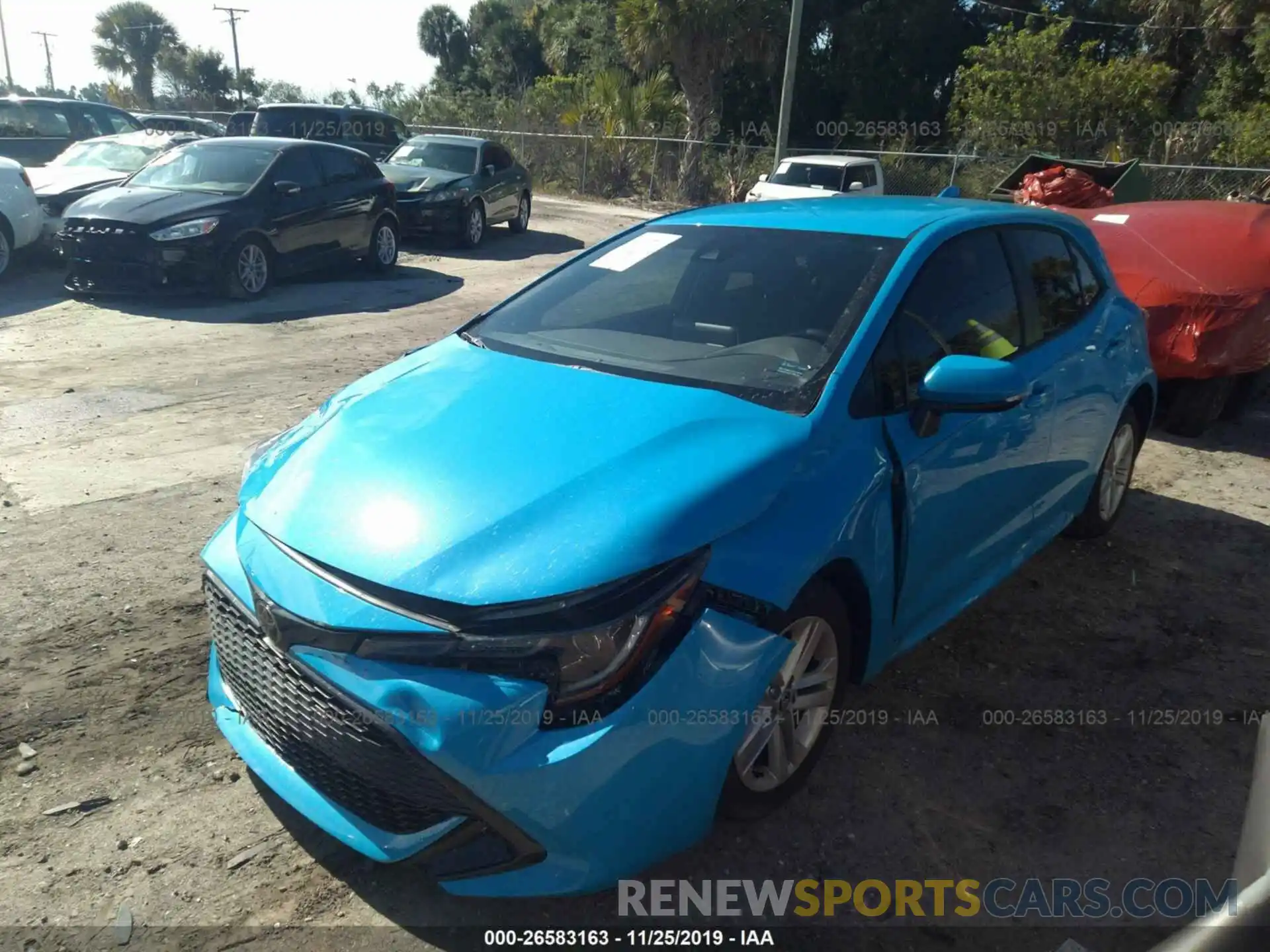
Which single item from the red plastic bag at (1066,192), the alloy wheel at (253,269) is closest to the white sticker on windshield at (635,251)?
the red plastic bag at (1066,192)

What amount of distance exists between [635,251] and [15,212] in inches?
367

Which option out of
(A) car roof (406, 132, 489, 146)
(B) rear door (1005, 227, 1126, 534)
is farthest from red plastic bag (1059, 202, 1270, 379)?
(A) car roof (406, 132, 489, 146)

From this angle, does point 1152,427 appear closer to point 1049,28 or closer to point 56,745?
point 56,745

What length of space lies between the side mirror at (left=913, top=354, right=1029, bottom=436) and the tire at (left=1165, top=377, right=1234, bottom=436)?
4736mm

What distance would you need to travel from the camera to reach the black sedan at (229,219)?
9.90 meters

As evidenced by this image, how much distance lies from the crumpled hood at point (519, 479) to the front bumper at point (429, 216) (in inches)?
476

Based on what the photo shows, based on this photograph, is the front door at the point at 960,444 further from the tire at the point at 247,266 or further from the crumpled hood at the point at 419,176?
the crumpled hood at the point at 419,176

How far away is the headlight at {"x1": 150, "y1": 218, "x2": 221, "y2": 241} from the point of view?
32.2 ft

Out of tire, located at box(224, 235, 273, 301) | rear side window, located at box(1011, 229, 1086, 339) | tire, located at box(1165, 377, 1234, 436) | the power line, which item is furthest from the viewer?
the power line

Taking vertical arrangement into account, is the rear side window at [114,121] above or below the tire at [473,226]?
above

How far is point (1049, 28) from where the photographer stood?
999 inches

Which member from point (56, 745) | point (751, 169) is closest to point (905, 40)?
point (751, 169)

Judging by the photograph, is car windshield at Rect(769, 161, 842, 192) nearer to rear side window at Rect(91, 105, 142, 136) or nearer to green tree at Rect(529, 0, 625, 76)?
rear side window at Rect(91, 105, 142, 136)

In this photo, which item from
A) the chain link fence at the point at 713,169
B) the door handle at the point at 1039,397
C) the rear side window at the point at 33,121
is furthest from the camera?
the chain link fence at the point at 713,169
